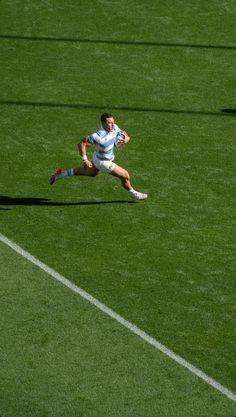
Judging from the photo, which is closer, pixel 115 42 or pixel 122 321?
pixel 122 321

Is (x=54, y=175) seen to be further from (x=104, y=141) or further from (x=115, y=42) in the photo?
(x=115, y=42)

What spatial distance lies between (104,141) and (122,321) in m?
3.96

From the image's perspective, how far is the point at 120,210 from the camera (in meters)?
19.2

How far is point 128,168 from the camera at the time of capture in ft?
68.3

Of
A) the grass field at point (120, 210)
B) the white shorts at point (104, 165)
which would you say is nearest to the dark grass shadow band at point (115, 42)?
the grass field at point (120, 210)

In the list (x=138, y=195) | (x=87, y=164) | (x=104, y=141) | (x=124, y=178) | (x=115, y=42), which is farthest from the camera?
(x=115, y=42)

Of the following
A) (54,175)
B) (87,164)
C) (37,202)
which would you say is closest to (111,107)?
(54,175)

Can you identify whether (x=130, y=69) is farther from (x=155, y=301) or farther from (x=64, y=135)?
(x=155, y=301)

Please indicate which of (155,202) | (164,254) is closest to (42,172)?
(155,202)

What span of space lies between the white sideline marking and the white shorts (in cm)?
196

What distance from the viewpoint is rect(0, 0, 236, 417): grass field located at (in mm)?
14547

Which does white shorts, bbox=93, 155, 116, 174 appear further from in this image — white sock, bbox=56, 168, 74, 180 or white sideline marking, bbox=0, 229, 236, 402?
white sideline marking, bbox=0, 229, 236, 402

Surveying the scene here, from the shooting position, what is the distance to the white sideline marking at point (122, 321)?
1443 cm

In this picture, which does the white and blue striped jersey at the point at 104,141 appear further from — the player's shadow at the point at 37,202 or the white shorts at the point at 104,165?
the player's shadow at the point at 37,202
